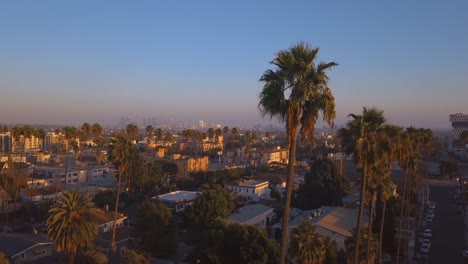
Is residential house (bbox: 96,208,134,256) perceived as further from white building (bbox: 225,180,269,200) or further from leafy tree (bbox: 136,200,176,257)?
white building (bbox: 225,180,269,200)

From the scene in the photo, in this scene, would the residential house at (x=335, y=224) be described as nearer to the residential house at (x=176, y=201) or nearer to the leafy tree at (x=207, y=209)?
the leafy tree at (x=207, y=209)

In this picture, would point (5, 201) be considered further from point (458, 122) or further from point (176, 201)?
point (458, 122)

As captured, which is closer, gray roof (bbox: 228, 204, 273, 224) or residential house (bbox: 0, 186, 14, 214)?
gray roof (bbox: 228, 204, 273, 224)

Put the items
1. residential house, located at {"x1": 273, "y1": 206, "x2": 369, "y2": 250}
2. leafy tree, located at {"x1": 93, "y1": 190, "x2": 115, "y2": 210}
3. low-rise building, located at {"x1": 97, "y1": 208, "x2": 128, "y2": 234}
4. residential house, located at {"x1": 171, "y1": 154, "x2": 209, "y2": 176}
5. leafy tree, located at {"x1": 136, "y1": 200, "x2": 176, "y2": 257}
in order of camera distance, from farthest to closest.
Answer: residential house, located at {"x1": 171, "y1": 154, "x2": 209, "y2": 176} < leafy tree, located at {"x1": 93, "y1": 190, "x2": 115, "y2": 210} < low-rise building, located at {"x1": 97, "y1": 208, "x2": 128, "y2": 234} < residential house, located at {"x1": 273, "y1": 206, "x2": 369, "y2": 250} < leafy tree, located at {"x1": 136, "y1": 200, "x2": 176, "y2": 257}

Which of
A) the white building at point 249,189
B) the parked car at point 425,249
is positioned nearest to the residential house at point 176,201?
the white building at point 249,189

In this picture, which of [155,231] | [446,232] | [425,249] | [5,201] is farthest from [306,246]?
[5,201]

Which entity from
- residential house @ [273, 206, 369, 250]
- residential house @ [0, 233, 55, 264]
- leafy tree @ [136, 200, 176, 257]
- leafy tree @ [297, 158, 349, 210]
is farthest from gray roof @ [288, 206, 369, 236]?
residential house @ [0, 233, 55, 264]

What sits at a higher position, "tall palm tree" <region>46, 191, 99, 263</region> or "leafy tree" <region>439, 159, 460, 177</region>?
"tall palm tree" <region>46, 191, 99, 263</region>
